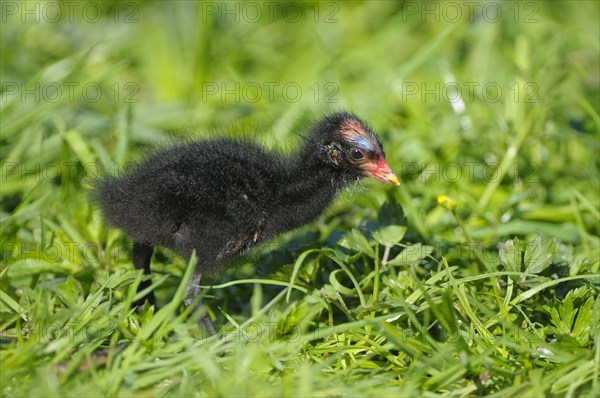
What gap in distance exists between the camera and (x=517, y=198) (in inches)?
171

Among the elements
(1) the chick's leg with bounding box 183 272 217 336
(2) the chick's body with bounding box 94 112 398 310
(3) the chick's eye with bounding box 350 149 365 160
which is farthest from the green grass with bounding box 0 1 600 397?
(3) the chick's eye with bounding box 350 149 365 160

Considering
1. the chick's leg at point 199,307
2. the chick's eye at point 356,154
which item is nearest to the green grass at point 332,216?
the chick's leg at point 199,307

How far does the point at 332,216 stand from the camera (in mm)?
4383

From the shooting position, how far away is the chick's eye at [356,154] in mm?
3381

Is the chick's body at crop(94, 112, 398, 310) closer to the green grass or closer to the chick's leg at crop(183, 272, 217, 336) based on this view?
the chick's leg at crop(183, 272, 217, 336)

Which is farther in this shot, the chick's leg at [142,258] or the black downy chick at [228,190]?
the chick's leg at [142,258]

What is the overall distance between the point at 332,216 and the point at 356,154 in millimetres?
1042

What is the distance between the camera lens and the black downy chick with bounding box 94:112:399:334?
3199mm

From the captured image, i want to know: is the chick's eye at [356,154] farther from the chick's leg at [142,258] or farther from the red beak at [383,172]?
the chick's leg at [142,258]

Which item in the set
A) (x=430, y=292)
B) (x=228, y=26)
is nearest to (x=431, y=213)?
(x=430, y=292)

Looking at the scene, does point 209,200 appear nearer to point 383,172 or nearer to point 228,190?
point 228,190

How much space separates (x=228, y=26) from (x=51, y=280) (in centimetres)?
359

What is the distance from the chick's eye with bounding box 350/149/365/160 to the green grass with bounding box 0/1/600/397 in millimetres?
341

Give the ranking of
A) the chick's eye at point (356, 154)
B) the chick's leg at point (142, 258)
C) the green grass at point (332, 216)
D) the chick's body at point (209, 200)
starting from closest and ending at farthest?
the green grass at point (332, 216) → the chick's body at point (209, 200) → the chick's eye at point (356, 154) → the chick's leg at point (142, 258)
